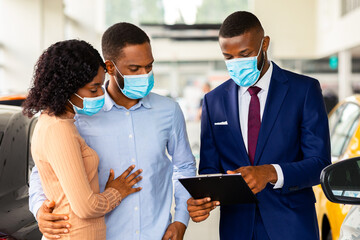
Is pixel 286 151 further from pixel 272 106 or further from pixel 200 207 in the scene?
pixel 200 207

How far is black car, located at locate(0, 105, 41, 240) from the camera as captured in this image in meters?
2.61

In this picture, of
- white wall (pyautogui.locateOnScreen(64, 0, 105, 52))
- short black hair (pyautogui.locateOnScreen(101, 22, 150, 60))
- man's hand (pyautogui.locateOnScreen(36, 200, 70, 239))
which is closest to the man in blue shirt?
short black hair (pyautogui.locateOnScreen(101, 22, 150, 60))

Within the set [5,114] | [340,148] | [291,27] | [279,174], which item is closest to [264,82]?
[279,174]

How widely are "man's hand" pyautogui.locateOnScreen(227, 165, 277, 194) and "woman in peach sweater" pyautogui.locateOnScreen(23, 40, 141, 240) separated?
499 millimetres

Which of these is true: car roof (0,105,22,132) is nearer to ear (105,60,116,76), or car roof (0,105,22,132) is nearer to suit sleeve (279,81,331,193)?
ear (105,60,116,76)

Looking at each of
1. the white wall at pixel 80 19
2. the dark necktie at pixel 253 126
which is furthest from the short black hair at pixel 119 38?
the white wall at pixel 80 19

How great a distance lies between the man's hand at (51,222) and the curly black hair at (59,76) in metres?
0.40

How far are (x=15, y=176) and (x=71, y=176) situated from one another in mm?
1262

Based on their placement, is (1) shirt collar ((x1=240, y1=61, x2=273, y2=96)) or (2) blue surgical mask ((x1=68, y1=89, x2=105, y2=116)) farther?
(1) shirt collar ((x1=240, y1=61, x2=273, y2=96))

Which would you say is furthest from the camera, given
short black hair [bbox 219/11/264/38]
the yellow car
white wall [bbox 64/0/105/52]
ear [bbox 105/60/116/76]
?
white wall [bbox 64/0/105/52]

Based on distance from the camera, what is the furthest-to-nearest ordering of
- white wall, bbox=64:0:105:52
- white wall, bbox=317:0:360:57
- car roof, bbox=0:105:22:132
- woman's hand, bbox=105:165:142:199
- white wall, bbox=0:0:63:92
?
white wall, bbox=64:0:105:52 → white wall, bbox=317:0:360:57 → white wall, bbox=0:0:63:92 → car roof, bbox=0:105:22:132 → woman's hand, bbox=105:165:142:199

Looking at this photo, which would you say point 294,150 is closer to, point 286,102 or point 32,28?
point 286,102

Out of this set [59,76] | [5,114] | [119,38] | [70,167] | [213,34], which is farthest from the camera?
[213,34]

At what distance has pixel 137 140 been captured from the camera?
2.43 m
